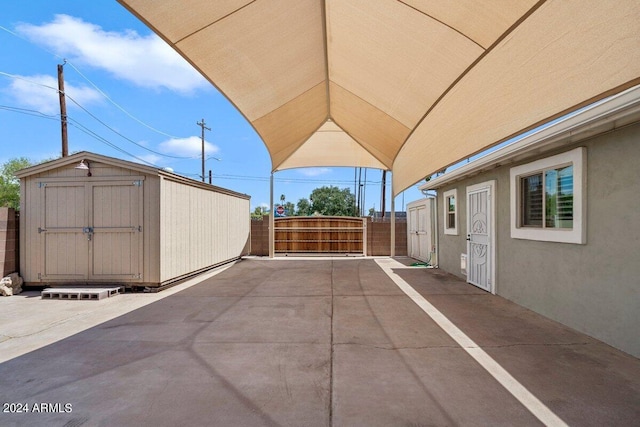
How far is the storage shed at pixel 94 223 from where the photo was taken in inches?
239

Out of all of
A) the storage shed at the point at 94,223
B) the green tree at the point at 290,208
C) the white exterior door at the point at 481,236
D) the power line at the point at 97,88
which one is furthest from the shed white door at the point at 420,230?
the green tree at the point at 290,208

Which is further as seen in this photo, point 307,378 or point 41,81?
point 41,81

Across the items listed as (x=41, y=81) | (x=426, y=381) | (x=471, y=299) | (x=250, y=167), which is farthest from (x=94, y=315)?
(x=250, y=167)

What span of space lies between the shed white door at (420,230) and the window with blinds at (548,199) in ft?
16.0

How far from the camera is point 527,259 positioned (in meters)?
4.80

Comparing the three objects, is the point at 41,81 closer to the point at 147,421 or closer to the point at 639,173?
the point at 147,421

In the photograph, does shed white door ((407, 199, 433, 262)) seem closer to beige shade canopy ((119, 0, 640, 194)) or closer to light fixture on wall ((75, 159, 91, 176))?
beige shade canopy ((119, 0, 640, 194))

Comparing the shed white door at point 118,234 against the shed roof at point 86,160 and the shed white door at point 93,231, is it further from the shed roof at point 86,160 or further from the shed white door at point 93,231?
the shed roof at point 86,160

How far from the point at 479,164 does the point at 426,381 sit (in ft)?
14.6

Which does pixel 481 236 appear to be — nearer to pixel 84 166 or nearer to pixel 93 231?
pixel 93 231

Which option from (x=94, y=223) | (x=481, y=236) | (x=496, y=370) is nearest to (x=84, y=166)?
(x=94, y=223)

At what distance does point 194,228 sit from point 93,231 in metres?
1.99

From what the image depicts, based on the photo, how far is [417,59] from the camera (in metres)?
4.52

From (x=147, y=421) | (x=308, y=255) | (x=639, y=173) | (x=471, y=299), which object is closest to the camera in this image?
(x=147, y=421)
